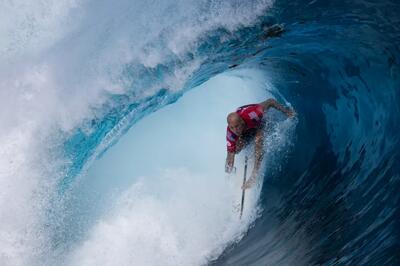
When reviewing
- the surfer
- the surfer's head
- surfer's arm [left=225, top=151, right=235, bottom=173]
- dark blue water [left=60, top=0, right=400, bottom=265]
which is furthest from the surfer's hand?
the surfer's head

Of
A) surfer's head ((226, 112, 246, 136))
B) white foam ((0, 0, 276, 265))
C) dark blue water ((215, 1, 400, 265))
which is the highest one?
white foam ((0, 0, 276, 265))

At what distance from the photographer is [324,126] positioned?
6.74m

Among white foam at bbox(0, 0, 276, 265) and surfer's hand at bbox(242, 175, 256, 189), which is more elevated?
white foam at bbox(0, 0, 276, 265)

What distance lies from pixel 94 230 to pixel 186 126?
2.22 metres

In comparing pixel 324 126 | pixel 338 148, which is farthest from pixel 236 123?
pixel 324 126

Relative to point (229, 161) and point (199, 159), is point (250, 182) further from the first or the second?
point (199, 159)

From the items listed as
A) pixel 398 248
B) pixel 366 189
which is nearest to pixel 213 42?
pixel 366 189

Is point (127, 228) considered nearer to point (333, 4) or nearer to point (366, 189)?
point (366, 189)

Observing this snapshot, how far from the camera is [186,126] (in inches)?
305

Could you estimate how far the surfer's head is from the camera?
535 centimetres

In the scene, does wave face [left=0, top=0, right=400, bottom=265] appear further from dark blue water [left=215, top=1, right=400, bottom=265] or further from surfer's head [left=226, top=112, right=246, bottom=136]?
surfer's head [left=226, top=112, right=246, bottom=136]

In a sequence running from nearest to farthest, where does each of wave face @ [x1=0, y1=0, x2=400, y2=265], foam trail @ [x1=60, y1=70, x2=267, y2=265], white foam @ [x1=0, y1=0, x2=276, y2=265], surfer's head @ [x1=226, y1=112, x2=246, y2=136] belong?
surfer's head @ [x1=226, y1=112, x2=246, y2=136]
wave face @ [x1=0, y1=0, x2=400, y2=265]
white foam @ [x1=0, y1=0, x2=276, y2=265]
foam trail @ [x1=60, y1=70, x2=267, y2=265]

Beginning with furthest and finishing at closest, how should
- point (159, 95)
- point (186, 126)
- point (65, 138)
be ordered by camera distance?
point (186, 126)
point (159, 95)
point (65, 138)

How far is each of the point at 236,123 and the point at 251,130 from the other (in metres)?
0.53
